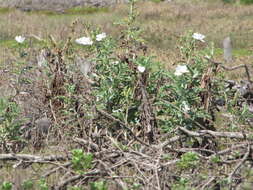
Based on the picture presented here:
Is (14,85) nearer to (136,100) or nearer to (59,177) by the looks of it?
(136,100)

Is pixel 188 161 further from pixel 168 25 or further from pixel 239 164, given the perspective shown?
pixel 168 25

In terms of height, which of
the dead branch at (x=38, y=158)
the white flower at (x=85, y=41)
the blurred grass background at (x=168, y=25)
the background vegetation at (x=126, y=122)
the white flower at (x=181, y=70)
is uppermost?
the white flower at (x=85, y=41)

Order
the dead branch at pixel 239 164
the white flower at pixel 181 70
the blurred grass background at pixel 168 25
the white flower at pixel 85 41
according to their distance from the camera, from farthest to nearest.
Result: the blurred grass background at pixel 168 25 < the white flower at pixel 85 41 < the white flower at pixel 181 70 < the dead branch at pixel 239 164

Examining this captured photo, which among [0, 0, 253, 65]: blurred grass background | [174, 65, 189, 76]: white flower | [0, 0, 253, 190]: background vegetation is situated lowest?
[0, 0, 253, 65]: blurred grass background

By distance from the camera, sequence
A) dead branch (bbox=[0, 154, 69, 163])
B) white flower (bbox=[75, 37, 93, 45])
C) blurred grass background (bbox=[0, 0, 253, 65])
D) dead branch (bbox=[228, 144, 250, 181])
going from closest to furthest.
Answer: dead branch (bbox=[228, 144, 250, 181]) → dead branch (bbox=[0, 154, 69, 163]) → white flower (bbox=[75, 37, 93, 45]) → blurred grass background (bbox=[0, 0, 253, 65])

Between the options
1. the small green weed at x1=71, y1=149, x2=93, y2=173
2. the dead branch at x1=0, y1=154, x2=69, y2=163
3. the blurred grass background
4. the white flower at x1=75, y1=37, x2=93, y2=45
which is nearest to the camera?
the small green weed at x1=71, y1=149, x2=93, y2=173

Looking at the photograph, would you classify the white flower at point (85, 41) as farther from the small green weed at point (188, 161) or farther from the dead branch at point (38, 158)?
the small green weed at point (188, 161)

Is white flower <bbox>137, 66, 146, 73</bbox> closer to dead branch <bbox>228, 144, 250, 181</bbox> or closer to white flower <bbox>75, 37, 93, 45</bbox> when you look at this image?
white flower <bbox>75, 37, 93, 45</bbox>

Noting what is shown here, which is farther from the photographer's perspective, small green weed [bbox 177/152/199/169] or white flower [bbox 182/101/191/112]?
Answer: white flower [bbox 182/101/191/112]

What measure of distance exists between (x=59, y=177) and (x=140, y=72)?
154 centimetres

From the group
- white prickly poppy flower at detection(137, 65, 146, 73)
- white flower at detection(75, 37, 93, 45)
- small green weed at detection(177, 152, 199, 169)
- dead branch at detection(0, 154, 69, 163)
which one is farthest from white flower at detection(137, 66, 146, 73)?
small green weed at detection(177, 152, 199, 169)

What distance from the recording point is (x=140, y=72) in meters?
5.71

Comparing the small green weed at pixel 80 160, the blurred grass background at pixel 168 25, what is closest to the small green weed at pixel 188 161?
the small green weed at pixel 80 160

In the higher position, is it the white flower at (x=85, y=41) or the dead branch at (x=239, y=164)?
the white flower at (x=85, y=41)
